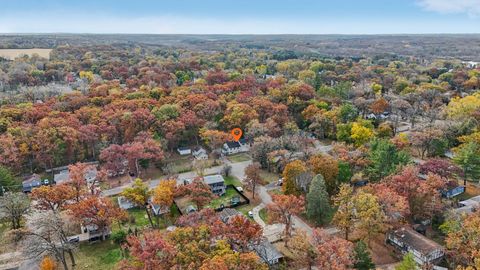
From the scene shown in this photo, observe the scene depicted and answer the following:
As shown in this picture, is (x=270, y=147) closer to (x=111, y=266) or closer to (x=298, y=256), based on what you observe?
(x=298, y=256)

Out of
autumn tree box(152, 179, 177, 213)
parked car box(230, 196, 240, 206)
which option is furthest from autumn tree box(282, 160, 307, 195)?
autumn tree box(152, 179, 177, 213)

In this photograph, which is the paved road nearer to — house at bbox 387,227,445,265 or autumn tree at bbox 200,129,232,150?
autumn tree at bbox 200,129,232,150

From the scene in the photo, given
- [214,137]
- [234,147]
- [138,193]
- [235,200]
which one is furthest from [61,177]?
[234,147]

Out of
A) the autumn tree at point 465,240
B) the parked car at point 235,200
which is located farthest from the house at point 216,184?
the autumn tree at point 465,240

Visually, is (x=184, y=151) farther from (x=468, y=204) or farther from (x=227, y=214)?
(x=468, y=204)

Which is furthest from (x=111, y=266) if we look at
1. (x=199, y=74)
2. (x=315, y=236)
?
(x=199, y=74)

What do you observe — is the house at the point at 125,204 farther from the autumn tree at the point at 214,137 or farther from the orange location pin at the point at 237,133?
the orange location pin at the point at 237,133
